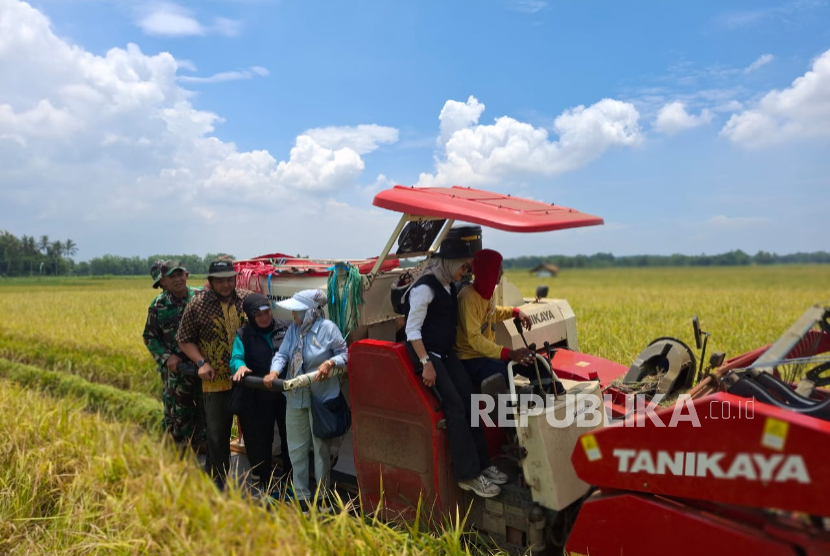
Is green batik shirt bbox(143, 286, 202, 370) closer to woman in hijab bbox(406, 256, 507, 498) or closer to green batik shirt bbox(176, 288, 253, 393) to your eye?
green batik shirt bbox(176, 288, 253, 393)

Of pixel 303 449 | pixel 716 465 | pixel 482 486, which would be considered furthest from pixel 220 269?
pixel 716 465

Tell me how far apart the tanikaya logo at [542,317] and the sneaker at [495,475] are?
219 centimetres

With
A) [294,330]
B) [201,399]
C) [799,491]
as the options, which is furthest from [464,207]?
[201,399]

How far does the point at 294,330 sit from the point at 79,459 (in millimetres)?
2254

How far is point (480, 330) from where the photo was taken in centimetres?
407

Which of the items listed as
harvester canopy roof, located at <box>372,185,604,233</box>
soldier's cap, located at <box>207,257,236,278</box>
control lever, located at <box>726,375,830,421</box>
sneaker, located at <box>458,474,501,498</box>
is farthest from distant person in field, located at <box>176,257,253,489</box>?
control lever, located at <box>726,375,830,421</box>

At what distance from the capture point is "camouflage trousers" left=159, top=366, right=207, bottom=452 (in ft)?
18.7

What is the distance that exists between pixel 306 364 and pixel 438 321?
122 cm

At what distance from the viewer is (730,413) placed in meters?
2.62

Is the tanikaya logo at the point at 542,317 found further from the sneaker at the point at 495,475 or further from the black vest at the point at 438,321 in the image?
the sneaker at the point at 495,475

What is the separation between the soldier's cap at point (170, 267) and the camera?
5.68 meters

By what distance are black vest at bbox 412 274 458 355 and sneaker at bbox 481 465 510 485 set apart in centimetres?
81

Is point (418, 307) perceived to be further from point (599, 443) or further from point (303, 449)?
point (303, 449)

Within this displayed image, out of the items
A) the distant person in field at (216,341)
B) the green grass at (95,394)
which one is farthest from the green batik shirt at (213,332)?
the green grass at (95,394)
